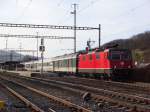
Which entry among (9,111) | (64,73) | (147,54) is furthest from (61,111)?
(147,54)

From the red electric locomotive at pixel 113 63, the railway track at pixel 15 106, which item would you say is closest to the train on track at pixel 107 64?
the red electric locomotive at pixel 113 63

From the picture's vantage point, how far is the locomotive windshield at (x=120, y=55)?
3719 centimetres

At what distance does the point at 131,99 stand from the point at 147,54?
77.8 metres

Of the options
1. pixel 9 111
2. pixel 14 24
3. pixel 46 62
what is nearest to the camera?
pixel 9 111

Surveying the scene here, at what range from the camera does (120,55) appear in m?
37.9

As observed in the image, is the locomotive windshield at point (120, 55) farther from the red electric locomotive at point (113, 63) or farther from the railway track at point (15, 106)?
the railway track at point (15, 106)

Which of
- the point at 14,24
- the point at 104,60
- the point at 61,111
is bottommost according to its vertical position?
the point at 61,111

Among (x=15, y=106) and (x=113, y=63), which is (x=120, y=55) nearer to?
(x=113, y=63)

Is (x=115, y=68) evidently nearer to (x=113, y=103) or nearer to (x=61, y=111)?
Answer: (x=113, y=103)

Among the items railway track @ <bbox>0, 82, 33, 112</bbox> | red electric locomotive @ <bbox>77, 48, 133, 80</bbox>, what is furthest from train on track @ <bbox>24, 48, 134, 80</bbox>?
railway track @ <bbox>0, 82, 33, 112</bbox>

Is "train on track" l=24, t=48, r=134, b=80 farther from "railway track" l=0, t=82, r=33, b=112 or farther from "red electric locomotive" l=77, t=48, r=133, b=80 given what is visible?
"railway track" l=0, t=82, r=33, b=112

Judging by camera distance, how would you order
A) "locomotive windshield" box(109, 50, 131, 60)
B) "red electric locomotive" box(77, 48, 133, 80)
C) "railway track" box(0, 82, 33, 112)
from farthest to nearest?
1. "locomotive windshield" box(109, 50, 131, 60)
2. "red electric locomotive" box(77, 48, 133, 80)
3. "railway track" box(0, 82, 33, 112)

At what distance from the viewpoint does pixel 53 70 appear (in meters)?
68.9

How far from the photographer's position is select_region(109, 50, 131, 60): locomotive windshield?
37.2 meters
